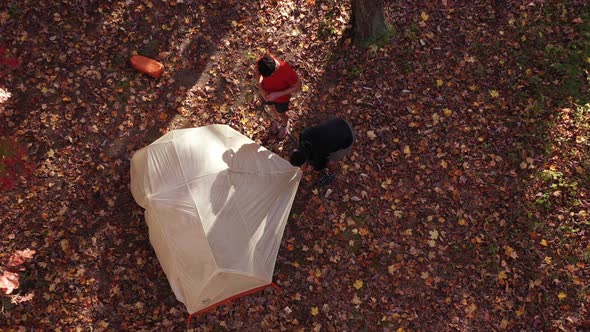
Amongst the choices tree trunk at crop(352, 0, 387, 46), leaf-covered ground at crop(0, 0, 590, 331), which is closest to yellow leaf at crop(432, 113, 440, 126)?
leaf-covered ground at crop(0, 0, 590, 331)

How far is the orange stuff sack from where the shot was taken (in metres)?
6.29

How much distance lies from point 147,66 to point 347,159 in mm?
3610

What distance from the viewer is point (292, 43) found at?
22.0ft

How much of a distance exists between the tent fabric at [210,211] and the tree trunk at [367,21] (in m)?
2.88

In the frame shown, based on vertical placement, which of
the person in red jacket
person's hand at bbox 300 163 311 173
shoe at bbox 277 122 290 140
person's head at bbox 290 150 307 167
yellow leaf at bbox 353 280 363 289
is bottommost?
yellow leaf at bbox 353 280 363 289

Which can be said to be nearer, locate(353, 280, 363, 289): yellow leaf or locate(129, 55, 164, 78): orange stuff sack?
locate(353, 280, 363, 289): yellow leaf

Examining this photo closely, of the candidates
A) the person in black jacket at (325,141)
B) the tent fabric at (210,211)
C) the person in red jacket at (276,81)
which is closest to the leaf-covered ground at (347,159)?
the tent fabric at (210,211)

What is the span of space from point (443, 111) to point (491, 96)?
865 millimetres

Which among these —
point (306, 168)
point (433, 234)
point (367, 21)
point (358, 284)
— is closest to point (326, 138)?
point (306, 168)

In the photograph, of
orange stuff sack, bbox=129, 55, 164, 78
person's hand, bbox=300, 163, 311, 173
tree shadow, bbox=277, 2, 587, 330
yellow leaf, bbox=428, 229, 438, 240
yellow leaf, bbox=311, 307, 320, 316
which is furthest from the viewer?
orange stuff sack, bbox=129, 55, 164, 78

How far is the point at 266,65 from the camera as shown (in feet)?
15.6

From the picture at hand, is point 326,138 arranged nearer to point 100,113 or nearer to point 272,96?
point 272,96

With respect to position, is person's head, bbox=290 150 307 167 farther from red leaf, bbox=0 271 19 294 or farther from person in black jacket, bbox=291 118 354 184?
red leaf, bbox=0 271 19 294

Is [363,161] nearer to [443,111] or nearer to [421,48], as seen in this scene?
[443,111]
